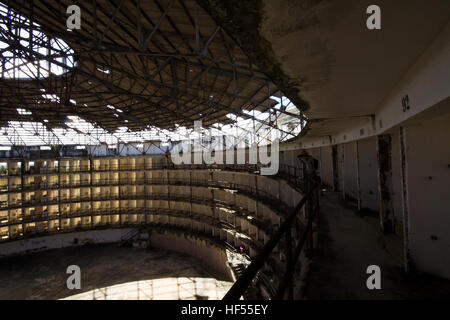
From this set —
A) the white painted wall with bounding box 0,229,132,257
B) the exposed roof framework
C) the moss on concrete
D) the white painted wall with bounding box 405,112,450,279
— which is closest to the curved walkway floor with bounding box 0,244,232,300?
the white painted wall with bounding box 0,229,132,257

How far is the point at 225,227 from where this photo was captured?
2181 centimetres

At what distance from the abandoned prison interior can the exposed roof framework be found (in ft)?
0.36

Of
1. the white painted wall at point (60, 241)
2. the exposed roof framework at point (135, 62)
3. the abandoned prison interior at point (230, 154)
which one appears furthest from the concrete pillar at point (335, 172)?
the white painted wall at point (60, 241)

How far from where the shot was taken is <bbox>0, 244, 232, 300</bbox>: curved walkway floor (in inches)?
647

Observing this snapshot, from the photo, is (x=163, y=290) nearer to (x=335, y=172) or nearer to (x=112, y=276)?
(x=112, y=276)

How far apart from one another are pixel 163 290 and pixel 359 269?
16.3 m

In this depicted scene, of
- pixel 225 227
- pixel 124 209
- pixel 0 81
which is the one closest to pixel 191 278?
pixel 225 227

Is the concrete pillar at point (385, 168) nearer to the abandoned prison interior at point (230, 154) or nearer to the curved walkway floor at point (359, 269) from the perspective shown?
the abandoned prison interior at point (230, 154)

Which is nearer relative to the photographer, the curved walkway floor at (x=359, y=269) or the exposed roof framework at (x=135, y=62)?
the curved walkway floor at (x=359, y=269)

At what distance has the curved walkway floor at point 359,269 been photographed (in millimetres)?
3156

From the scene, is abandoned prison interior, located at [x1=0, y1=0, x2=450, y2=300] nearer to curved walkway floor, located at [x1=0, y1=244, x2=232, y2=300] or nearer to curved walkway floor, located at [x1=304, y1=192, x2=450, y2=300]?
curved walkway floor, located at [x1=304, y1=192, x2=450, y2=300]

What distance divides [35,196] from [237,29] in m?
33.5

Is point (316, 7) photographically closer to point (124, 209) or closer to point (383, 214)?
point (383, 214)

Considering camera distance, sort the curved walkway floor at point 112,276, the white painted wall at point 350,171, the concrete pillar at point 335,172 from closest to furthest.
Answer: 1. the white painted wall at point 350,171
2. the concrete pillar at point 335,172
3. the curved walkway floor at point 112,276
